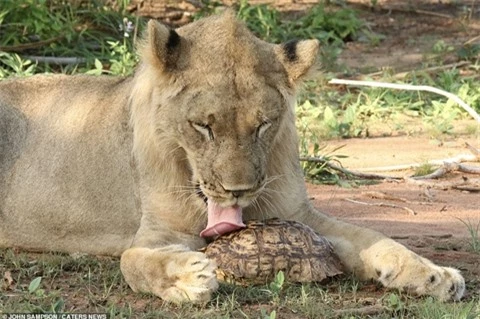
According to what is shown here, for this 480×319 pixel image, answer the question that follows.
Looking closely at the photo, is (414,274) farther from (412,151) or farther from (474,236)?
(412,151)

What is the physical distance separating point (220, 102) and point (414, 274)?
3.75 feet

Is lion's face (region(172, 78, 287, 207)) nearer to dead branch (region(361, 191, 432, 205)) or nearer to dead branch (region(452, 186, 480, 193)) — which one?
dead branch (region(361, 191, 432, 205))

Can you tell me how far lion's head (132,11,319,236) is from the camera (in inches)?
205

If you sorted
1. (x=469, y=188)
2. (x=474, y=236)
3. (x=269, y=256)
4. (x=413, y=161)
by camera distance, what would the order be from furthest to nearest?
1. (x=413, y=161)
2. (x=469, y=188)
3. (x=474, y=236)
4. (x=269, y=256)

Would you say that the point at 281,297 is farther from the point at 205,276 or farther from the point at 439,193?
the point at 439,193

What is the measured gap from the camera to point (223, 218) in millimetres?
5445

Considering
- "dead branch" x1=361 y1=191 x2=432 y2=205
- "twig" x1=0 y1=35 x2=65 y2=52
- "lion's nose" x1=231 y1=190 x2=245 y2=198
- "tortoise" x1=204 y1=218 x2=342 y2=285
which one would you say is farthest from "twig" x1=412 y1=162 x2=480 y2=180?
"twig" x1=0 y1=35 x2=65 y2=52

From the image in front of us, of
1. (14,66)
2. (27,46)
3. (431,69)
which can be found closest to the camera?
(14,66)

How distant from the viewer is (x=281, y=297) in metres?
5.19

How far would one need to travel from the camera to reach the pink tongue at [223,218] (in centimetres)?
539

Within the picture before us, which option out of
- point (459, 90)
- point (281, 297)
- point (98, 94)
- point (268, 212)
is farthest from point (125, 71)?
point (281, 297)

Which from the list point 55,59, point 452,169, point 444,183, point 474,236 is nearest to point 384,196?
point 444,183

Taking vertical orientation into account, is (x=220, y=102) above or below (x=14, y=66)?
above

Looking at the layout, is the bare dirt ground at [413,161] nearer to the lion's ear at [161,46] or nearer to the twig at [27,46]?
the lion's ear at [161,46]
